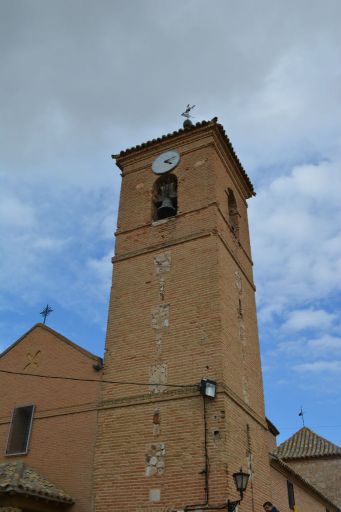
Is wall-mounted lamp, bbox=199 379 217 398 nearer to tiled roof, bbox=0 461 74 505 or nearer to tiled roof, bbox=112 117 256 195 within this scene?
tiled roof, bbox=0 461 74 505

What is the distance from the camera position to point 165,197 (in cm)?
1355

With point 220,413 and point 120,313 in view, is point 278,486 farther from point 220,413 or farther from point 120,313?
point 120,313

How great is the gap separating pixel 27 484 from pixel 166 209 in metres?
7.20

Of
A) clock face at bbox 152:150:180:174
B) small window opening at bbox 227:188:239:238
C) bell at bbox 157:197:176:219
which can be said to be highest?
clock face at bbox 152:150:180:174

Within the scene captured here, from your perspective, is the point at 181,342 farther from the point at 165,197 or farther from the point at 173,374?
the point at 165,197

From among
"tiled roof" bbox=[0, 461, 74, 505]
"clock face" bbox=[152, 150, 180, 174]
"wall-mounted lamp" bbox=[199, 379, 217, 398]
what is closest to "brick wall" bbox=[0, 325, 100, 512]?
"tiled roof" bbox=[0, 461, 74, 505]

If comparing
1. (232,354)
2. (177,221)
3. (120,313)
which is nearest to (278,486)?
(232,354)

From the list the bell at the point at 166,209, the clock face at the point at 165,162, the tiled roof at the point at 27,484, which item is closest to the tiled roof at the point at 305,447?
the bell at the point at 166,209

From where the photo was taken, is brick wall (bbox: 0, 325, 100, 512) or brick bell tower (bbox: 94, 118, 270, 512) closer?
brick bell tower (bbox: 94, 118, 270, 512)

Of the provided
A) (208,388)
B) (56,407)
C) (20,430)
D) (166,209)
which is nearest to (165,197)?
(166,209)

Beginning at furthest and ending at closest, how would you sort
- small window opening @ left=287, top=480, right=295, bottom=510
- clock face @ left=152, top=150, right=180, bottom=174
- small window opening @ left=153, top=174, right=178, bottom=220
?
clock face @ left=152, top=150, right=180, bottom=174
small window opening @ left=153, top=174, right=178, bottom=220
small window opening @ left=287, top=480, right=295, bottom=510

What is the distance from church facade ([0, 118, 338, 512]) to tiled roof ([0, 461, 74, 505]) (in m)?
0.04

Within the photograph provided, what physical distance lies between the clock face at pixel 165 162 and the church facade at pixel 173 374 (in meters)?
0.03

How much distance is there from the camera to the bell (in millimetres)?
13011
